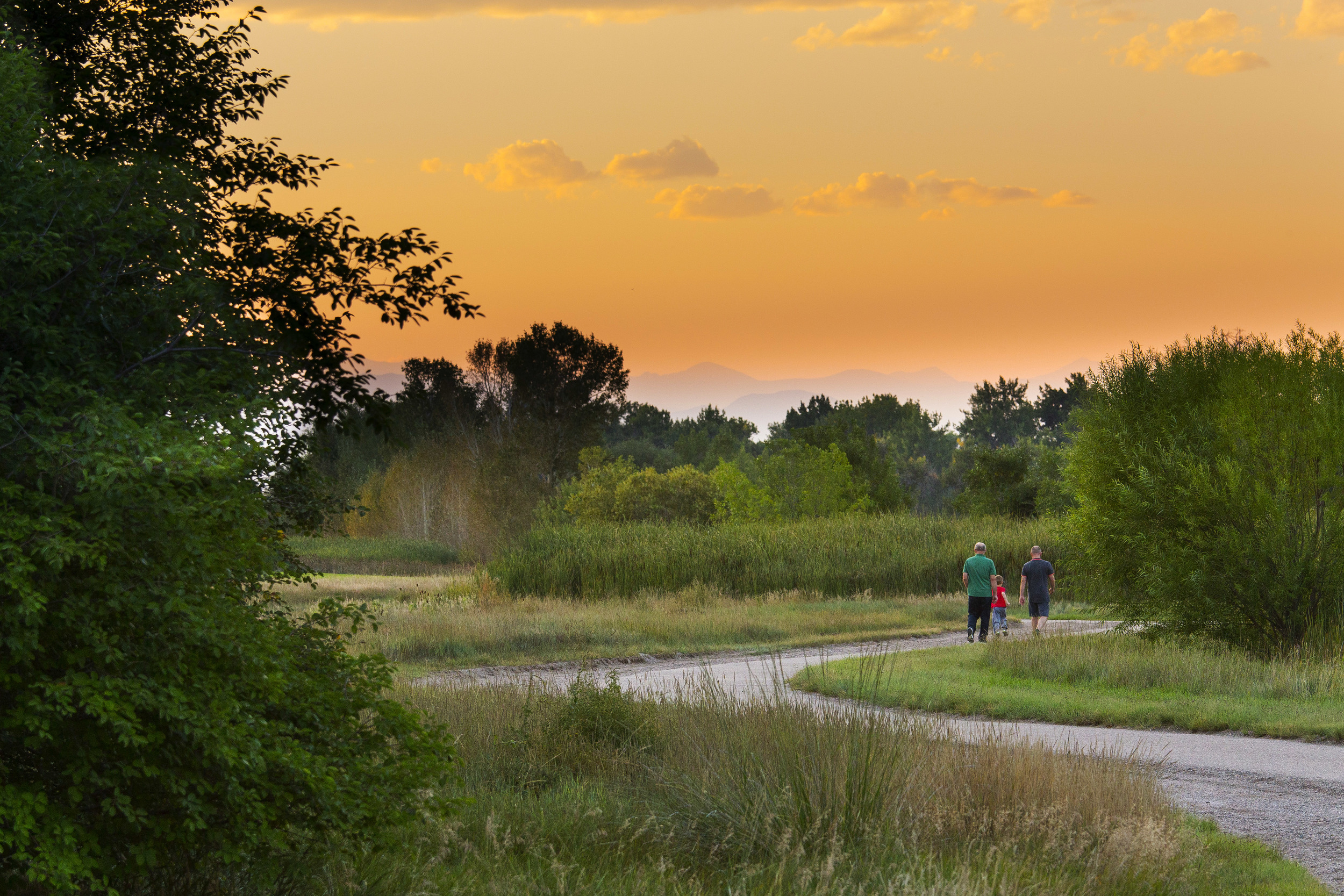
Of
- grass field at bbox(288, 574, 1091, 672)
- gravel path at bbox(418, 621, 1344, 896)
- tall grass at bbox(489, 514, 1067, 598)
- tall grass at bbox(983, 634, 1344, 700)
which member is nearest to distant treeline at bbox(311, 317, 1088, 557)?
tall grass at bbox(489, 514, 1067, 598)

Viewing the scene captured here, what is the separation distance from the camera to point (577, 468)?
73.4 metres

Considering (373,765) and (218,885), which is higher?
(373,765)

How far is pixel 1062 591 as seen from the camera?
37.3 metres

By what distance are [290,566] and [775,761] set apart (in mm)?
3329

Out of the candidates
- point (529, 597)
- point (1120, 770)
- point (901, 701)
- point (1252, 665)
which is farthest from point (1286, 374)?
point (529, 597)

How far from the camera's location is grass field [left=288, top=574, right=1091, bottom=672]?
21.6 metres

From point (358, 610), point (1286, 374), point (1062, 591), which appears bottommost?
point (1062, 591)

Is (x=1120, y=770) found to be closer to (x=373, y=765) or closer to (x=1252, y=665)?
(x=373, y=765)

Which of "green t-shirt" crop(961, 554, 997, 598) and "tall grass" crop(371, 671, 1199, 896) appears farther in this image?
"green t-shirt" crop(961, 554, 997, 598)

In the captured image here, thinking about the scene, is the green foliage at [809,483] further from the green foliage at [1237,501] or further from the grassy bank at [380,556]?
the green foliage at [1237,501]

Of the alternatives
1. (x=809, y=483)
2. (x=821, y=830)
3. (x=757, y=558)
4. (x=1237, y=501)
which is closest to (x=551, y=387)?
(x=809, y=483)

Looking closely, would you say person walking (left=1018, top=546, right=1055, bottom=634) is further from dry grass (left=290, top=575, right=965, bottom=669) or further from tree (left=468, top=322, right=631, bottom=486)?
tree (left=468, top=322, right=631, bottom=486)

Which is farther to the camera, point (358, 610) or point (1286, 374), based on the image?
point (1286, 374)

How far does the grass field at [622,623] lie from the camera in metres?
21.6
